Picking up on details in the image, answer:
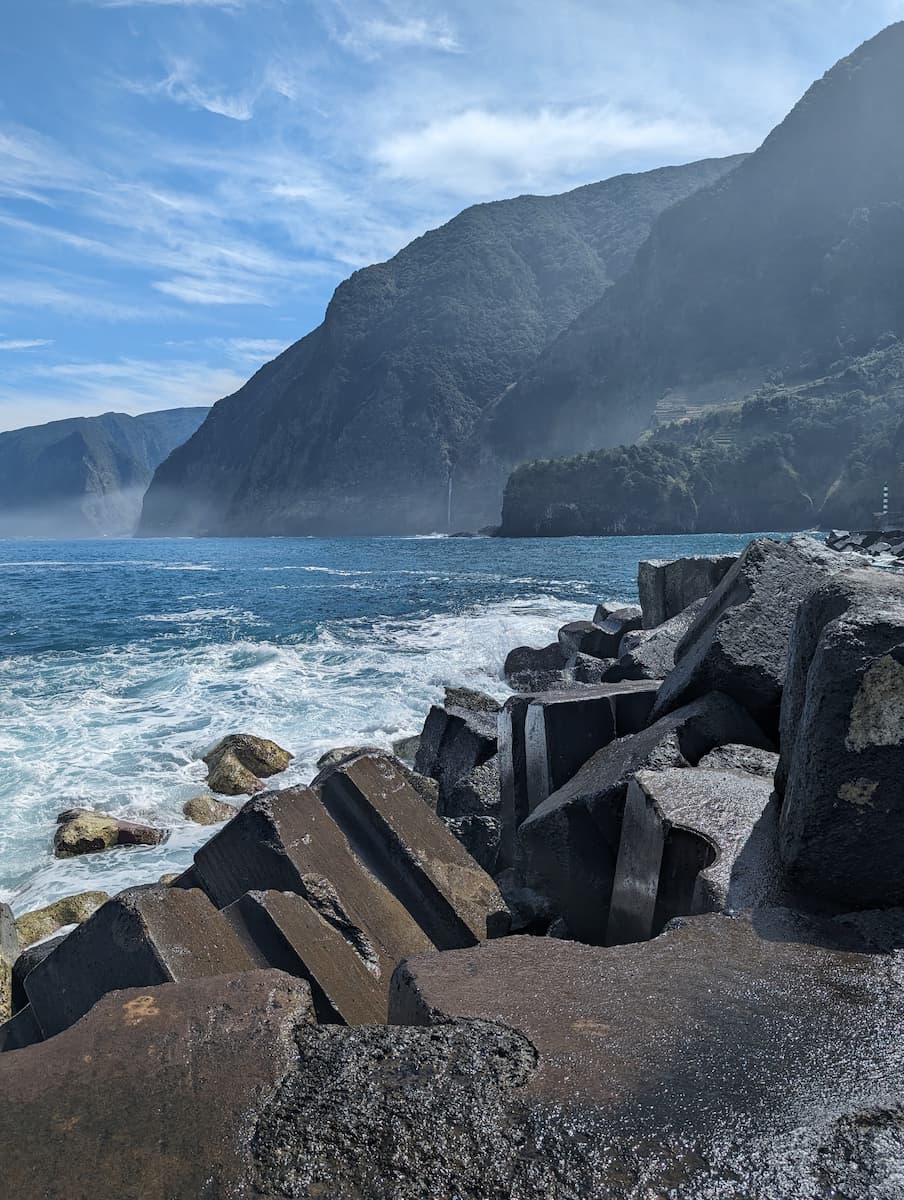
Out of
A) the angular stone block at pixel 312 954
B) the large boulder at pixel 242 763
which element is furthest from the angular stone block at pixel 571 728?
the large boulder at pixel 242 763

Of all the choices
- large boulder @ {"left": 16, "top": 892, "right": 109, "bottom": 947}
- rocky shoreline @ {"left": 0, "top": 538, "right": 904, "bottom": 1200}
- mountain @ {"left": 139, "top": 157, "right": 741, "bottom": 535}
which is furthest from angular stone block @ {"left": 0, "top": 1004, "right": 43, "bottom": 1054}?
mountain @ {"left": 139, "top": 157, "right": 741, "bottom": 535}

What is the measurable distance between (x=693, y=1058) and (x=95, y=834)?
6851mm

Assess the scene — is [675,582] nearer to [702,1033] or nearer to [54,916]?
[54,916]

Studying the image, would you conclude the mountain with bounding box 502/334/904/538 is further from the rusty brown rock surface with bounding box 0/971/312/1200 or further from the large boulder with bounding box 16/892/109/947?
the rusty brown rock surface with bounding box 0/971/312/1200

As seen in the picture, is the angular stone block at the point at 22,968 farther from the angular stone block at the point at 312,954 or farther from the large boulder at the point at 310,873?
the angular stone block at the point at 312,954

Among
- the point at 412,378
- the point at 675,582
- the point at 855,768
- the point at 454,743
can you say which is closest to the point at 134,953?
Answer: the point at 855,768

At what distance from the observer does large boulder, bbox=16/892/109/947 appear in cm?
572

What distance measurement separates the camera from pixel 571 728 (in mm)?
5012

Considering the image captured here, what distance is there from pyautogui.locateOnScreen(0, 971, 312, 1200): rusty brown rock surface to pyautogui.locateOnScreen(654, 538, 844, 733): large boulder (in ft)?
9.63

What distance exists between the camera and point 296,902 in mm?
3137

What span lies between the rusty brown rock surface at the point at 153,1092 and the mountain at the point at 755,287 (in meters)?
113

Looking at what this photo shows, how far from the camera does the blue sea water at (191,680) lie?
325 inches

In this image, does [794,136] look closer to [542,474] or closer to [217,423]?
[542,474]

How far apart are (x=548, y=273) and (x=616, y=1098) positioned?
170527mm
